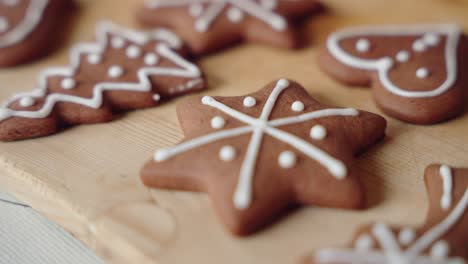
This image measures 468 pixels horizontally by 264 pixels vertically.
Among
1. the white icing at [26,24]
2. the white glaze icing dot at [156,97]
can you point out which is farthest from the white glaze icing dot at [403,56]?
the white icing at [26,24]

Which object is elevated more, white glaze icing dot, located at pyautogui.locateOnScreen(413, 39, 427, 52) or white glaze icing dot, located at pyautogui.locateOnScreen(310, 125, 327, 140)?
white glaze icing dot, located at pyautogui.locateOnScreen(413, 39, 427, 52)

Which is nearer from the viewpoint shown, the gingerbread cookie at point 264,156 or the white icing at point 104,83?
the gingerbread cookie at point 264,156

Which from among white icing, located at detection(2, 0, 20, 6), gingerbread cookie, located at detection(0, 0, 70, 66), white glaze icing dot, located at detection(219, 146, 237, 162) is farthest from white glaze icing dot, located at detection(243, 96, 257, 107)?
white icing, located at detection(2, 0, 20, 6)

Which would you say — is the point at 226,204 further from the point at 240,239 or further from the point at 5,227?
the point at 5,227

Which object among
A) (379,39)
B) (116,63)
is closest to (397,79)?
(379,39)

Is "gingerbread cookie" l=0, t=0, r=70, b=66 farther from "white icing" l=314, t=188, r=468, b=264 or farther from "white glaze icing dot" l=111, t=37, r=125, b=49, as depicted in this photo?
"white icing" l=314, t=188, r=468, b=264

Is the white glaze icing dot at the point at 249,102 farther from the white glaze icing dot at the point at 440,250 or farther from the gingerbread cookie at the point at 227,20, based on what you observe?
the white glaze icing dot at the point at 440,250
